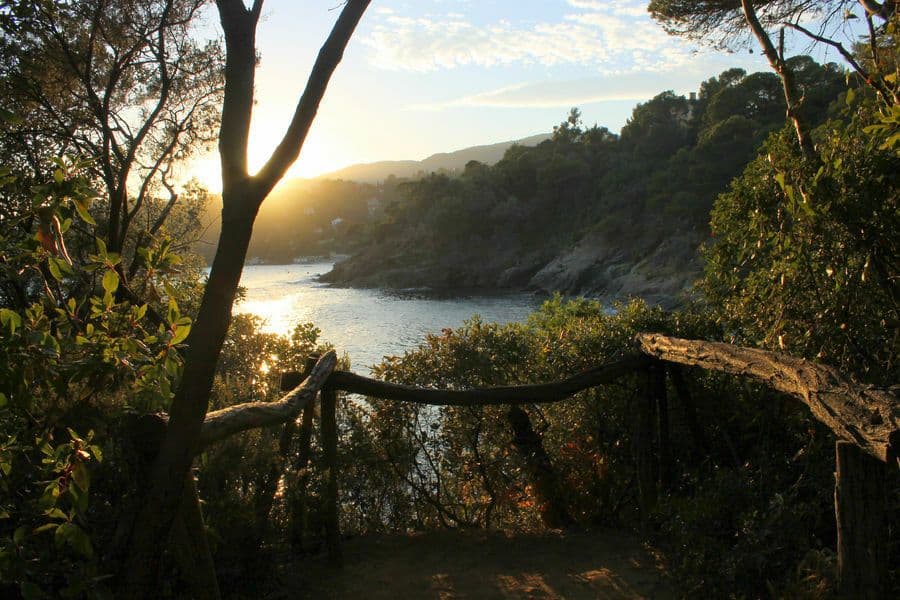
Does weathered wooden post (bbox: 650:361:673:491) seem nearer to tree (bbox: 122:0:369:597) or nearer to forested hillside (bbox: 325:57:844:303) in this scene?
tree (bbox: 122:0:369:597)

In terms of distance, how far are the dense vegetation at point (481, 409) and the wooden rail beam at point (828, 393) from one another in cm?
52

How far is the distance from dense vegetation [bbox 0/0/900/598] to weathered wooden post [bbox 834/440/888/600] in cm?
17

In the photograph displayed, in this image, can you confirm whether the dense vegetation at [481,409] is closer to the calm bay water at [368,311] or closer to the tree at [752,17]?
the tree at [752,17]

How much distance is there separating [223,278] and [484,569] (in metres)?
2.85

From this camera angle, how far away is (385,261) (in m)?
58.5

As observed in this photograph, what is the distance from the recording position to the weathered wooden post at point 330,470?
411 cm

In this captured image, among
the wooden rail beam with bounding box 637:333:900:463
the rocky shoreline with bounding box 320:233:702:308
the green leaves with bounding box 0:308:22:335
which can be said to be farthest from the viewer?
the rocky shoreline with bounding box 320:233:702:308

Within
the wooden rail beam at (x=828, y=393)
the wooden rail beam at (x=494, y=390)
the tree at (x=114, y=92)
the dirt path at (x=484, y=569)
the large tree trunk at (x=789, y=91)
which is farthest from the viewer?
the tree at (x=114, y=92)

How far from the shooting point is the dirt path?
3.87m

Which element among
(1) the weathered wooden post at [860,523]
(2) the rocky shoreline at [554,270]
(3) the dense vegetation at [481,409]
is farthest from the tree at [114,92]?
(2) the rocky shoreline at [554,270]

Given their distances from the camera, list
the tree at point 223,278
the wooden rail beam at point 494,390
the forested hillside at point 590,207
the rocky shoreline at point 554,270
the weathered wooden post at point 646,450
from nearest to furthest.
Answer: the tree at point 223,278 < the wooden rail beam at point 494,390 < the weathered wooden post at point 646,450 < the forested hillside at point 590,207 < the rocky shoreline at point 554,270

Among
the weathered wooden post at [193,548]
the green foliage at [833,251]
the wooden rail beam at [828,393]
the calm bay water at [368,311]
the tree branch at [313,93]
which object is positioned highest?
the tree branch at [313,93]

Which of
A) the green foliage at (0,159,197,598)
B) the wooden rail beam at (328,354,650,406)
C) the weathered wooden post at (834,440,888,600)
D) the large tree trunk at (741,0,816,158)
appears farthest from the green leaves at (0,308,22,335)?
the large tree trunk at (741,0,816,158)

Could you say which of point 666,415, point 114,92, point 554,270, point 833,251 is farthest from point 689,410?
point 554,270
